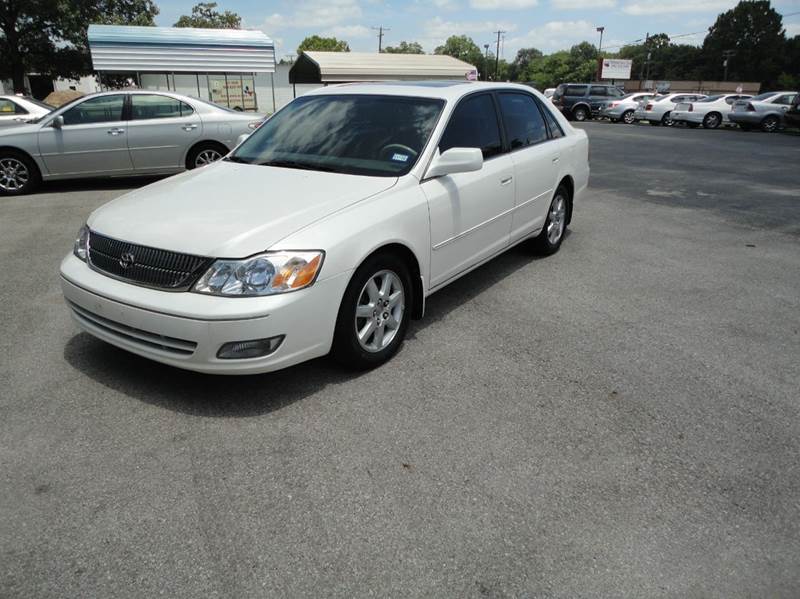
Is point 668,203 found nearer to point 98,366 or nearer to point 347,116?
point 347,116

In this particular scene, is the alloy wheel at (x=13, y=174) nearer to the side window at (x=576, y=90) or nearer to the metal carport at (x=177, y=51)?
the metal carport at (x=177, y=51)

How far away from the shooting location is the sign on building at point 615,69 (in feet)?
213

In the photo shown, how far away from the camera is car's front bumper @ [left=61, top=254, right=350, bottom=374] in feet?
10.0

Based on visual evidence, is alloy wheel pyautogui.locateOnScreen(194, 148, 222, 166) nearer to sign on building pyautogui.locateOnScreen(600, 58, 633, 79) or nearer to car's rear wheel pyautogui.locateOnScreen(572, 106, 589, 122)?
car's rear wheel pyautogui.locateOnScreen(572, 106, 589, 122)

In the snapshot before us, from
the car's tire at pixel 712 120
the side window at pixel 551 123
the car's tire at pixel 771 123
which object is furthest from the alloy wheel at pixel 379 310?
the car's tire at pixel 712 120

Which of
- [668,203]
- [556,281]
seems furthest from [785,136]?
[556,281]

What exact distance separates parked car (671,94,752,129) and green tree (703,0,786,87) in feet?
247

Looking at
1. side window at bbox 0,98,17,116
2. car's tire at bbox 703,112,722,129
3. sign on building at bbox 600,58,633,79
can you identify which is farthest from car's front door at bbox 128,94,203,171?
sign on building at bbox 600,58,633,79

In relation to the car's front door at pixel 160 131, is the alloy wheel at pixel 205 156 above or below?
below

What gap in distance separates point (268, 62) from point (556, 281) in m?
19.6

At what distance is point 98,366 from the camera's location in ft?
12.4

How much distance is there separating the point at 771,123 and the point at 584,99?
10.6 metres

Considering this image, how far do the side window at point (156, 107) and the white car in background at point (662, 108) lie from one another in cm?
2362

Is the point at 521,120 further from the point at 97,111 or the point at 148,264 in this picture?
the point at 97,111
